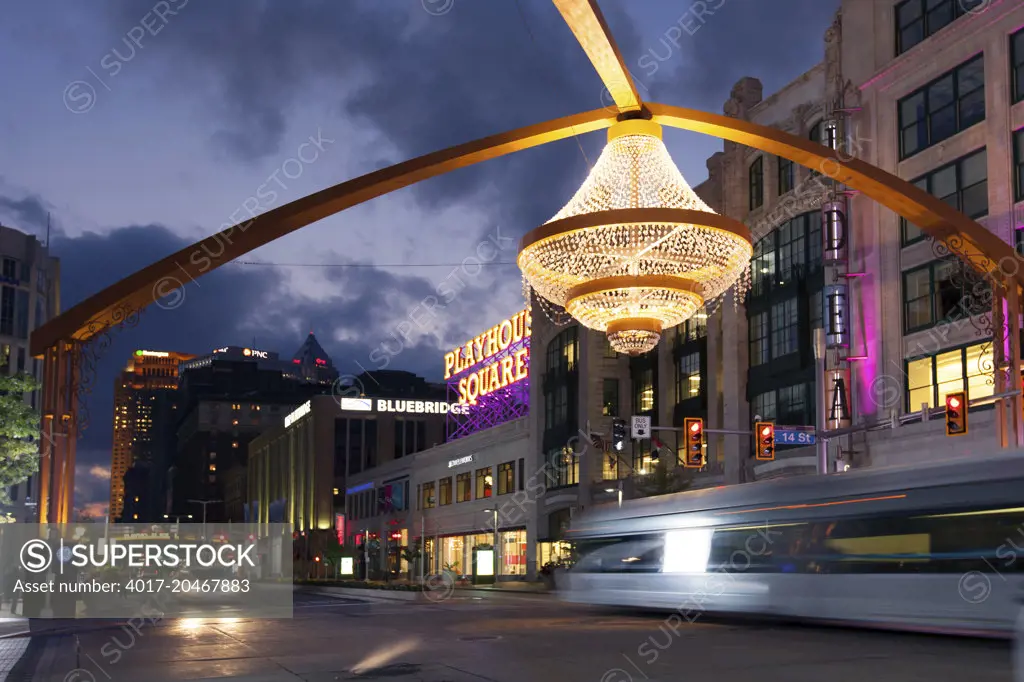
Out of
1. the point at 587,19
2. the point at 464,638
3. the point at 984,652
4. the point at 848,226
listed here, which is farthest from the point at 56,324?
the point at 848,226

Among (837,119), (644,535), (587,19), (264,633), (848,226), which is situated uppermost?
(837,119)

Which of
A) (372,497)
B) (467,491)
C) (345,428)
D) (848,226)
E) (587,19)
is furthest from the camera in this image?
(345,428)

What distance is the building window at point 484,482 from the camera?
282 feet

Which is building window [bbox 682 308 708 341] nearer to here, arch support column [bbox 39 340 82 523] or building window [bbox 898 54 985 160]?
building window [bbox 898 54 985 160]

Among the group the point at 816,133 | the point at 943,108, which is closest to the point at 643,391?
the point at 816,133

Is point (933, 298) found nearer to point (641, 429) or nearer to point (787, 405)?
point (787, 405)

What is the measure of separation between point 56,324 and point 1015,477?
18.3 m

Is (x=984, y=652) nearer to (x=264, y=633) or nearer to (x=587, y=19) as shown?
(x=587, y=19)

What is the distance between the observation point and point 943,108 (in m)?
44.7

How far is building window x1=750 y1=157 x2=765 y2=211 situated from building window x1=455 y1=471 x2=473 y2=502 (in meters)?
40.4

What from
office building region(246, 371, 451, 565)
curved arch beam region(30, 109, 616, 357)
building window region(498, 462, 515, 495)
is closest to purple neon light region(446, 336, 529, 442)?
building window region(498, 462, 515, 495)

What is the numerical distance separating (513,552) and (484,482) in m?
8.09

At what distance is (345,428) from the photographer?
454 ft

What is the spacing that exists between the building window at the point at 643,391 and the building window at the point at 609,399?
1.23 metres
